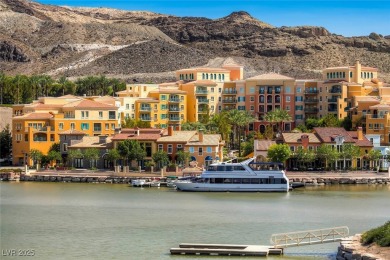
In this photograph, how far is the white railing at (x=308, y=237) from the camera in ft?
182

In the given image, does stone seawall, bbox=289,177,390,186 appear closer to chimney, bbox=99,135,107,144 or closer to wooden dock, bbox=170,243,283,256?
chimney, bbox=99,135,107,144

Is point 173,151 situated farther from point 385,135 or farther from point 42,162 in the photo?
Answer: point 385,135

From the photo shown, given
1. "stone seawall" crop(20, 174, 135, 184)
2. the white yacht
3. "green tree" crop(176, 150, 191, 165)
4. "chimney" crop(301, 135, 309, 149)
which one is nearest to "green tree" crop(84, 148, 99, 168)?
"stone seawall" crop(20, 174, 135, 184)

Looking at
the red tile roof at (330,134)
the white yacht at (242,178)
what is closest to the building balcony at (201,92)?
the red tile roof at (330,134)

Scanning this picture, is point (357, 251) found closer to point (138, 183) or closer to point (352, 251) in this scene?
point (352, 251)

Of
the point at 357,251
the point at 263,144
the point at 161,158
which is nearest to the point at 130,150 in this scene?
the point at 161,158

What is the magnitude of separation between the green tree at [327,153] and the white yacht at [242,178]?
14342 mm

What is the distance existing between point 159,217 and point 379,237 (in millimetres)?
22090

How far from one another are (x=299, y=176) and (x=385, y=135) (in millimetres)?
18957

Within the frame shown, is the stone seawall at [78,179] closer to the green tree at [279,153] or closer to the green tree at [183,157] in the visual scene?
the green tree at [183,157]

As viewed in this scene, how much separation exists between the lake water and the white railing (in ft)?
1.50

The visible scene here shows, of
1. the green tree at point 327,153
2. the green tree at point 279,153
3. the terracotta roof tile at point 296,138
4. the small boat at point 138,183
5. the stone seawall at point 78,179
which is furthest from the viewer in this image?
the terracotta roof tile at point 296,138

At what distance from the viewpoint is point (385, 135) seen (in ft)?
378

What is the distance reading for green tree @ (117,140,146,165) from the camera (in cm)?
10481
